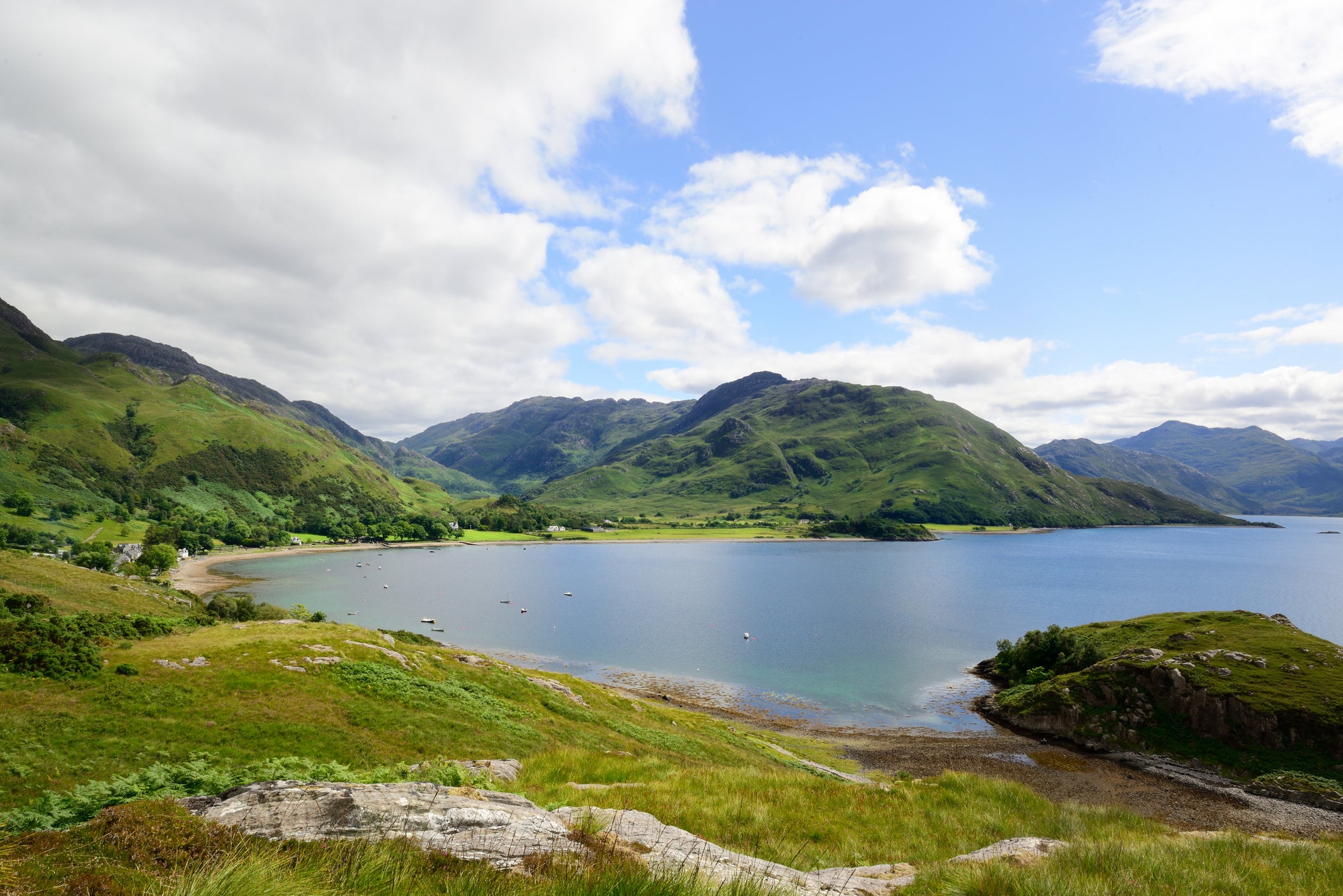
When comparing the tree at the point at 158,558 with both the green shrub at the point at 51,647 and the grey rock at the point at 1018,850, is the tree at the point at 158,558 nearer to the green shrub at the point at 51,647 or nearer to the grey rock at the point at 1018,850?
the green shrub at the point at 51,647

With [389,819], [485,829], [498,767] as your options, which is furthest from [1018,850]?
[498,767]

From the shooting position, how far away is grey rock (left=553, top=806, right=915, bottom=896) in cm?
715

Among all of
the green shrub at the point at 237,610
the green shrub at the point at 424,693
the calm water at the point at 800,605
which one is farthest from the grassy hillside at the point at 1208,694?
the green shrub at the point at 237,610

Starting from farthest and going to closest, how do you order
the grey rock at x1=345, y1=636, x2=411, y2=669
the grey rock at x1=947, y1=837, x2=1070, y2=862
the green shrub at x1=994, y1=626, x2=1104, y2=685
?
the green shrub at x1=994, y1=626, x2=1104, y2=685
the grey rock at x1=345, y1=636, x2=411, y2=669
the grey rock at x1=947, y1=837, x2=1070, y2=862

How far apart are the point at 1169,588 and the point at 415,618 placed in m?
163

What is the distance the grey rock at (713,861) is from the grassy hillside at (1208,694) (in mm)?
51454

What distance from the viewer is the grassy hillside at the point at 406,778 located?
17.1 ft

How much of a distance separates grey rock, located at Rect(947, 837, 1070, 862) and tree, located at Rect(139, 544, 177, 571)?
15557cm

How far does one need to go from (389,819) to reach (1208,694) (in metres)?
60.7

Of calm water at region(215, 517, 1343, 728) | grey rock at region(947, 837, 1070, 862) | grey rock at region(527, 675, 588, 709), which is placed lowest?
calm water at region(215, 517, 1343, 728)

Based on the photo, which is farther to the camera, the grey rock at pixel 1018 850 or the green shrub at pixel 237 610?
the green shrub at pixel 237 610

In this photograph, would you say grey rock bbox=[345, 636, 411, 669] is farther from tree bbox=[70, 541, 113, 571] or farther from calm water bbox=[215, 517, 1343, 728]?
tree bbox=[70, 541, 113, 571]

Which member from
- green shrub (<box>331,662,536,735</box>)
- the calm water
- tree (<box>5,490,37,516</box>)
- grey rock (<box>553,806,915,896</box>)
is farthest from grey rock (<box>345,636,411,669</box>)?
tree (<box>5,490,37,516</box>)

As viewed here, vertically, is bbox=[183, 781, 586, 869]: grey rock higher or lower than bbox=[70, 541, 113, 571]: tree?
higher
